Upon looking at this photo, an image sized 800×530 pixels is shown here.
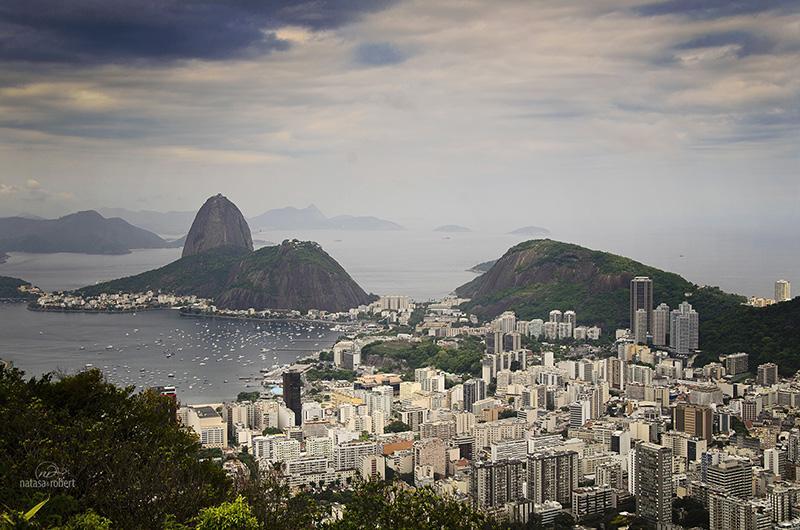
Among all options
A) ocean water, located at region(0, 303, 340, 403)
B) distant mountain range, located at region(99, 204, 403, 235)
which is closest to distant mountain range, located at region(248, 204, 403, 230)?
distant mountain range, located at region(99, 204, 403, 235)

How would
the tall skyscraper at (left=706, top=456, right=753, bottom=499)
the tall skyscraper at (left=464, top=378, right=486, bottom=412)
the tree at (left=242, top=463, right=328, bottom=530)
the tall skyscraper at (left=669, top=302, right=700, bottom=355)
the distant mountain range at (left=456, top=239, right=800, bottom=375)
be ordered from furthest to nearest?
1. the tall skyscraper at (left=669, top=302, right=700, bottom=355)
2. the distant mountain range at (left=456, top=239, right=800, bottom=375)
3. the tall skyscraper at (left=464, top=378, right=486, bottom=412)
4. the tall skyscraper at (left=706, top=456, right=753, bottom=499)
5. the tree at (left=242, top=463, right=328, bottom=530)

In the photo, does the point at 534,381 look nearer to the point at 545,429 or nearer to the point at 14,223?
the point at 545,429

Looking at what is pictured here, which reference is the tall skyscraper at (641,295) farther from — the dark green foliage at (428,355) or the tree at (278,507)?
the tree at (278,507)

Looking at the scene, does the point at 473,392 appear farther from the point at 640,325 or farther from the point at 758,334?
the point at 640,325

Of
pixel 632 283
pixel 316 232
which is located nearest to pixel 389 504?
pixel 632 283

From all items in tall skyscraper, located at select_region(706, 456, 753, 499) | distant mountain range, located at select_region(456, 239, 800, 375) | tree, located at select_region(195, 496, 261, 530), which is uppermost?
distant mountain range, located at select_region(456, 239, 800, 375)

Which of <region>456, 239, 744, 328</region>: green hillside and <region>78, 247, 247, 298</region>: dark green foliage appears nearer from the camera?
<region>456, 239, 744, 328</region>: green hillside

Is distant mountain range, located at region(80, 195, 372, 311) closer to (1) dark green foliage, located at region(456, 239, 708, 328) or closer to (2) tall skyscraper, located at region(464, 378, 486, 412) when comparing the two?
(1) dark green foliage, located at region(456, 239, 708, 328)
